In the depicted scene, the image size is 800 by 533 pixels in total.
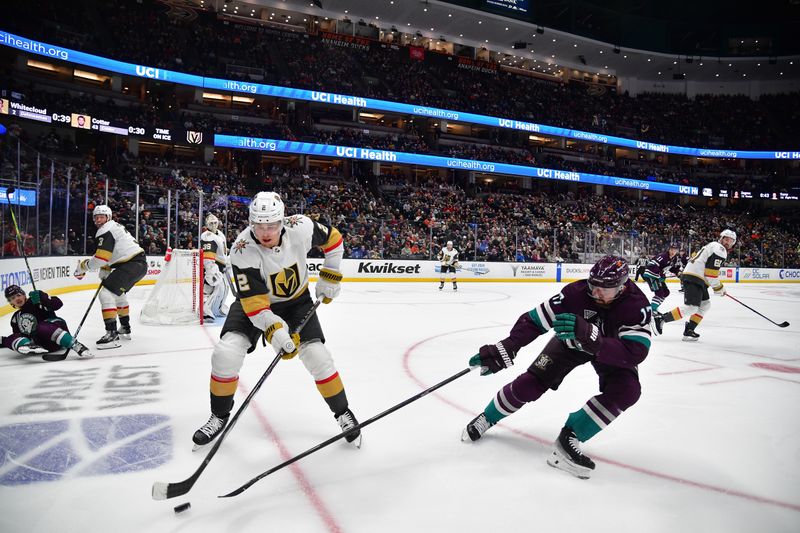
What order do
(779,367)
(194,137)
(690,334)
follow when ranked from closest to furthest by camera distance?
1. (779,367)
2. (690,334)
3. (194,137)

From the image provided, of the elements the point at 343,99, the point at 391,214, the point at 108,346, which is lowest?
the point at 108,346

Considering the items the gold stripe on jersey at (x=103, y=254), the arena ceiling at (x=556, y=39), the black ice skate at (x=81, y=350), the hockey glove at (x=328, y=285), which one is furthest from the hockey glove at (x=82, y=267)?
the arena ceiling at (x=556, y=39)

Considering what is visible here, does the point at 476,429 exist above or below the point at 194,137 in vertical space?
below

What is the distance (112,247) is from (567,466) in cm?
539

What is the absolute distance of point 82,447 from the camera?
296 centimetres

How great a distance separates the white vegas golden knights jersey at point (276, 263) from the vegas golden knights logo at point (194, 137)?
23726 mm

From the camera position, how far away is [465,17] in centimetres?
3116

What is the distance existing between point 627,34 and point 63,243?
3848 cm

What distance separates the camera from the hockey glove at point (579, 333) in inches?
97.7

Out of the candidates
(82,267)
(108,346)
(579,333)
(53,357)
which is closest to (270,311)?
(579,333)

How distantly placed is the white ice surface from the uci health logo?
3 centimetres

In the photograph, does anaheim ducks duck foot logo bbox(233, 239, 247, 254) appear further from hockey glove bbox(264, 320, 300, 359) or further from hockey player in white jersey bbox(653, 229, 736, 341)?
hockey player in white jersey bbox(653, 229, 736, 341)

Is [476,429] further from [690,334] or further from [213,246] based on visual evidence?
[213,246]

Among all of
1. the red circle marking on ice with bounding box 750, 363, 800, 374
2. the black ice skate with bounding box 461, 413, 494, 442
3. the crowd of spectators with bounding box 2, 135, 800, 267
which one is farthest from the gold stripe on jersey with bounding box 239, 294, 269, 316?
the crowd of spectators with bounding box 2, 135, 800, 267
